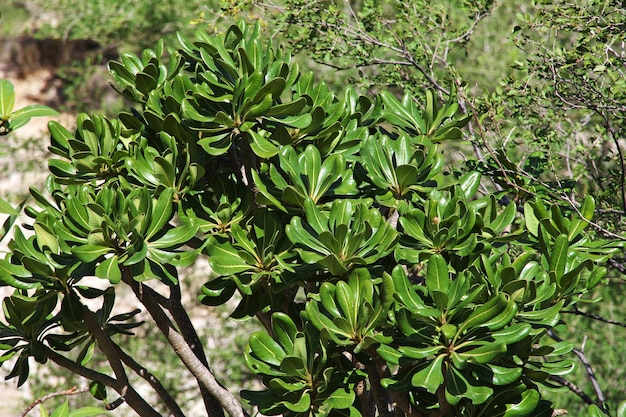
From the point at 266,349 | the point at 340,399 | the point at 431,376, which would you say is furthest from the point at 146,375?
the point at 431,376

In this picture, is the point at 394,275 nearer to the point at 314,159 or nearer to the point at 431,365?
the point at 431,365

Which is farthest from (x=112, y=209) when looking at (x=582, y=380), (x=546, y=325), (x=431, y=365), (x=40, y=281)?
(x=582, y=380)

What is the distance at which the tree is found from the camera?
1744 mm

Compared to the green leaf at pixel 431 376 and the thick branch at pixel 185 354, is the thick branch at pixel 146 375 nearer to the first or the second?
the thick branch at pixel 185 354

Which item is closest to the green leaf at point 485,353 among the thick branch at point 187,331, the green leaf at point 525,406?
the green leaf at point 525,406

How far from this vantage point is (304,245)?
1.83 meters

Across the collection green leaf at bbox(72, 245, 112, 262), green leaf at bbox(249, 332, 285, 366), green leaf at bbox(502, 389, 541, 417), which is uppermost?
green leaf at bbox(72, 245, 112, 262)

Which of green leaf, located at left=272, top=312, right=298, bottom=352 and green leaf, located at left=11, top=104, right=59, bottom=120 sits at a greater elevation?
green leaf, located at left=11, top=104, right=59, bottom=120

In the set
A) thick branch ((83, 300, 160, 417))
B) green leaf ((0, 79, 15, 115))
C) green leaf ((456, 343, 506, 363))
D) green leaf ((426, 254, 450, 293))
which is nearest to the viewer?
green leaf ((456, 343, 506, 363))

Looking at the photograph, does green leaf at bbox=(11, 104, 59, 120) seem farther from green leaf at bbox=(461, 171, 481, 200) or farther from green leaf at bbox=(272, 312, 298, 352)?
green leaf at bbox=(461, 171, 481, 200)

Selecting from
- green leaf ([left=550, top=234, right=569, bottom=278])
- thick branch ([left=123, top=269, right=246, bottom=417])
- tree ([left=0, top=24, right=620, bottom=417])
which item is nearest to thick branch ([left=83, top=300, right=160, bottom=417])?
tree ([left=0, top=24, right=620, bottom=417])

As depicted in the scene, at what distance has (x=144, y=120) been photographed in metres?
2.27

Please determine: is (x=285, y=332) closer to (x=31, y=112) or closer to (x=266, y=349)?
(x=266, y=349)

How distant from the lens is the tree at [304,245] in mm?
1744
